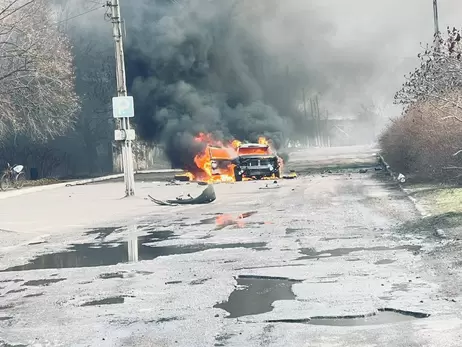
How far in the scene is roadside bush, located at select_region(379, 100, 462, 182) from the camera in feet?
66.1

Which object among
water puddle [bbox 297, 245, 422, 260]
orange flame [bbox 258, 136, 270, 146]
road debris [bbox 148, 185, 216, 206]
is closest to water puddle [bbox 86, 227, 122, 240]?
water puddle [bbox 297, 245, 422, 260]

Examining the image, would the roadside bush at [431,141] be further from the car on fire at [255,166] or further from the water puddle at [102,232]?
the water puddle at [102,232]

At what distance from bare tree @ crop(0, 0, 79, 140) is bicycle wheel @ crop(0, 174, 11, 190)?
244 centimetres

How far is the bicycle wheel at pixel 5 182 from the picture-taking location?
35431mm

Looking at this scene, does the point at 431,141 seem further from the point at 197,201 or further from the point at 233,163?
the point at 233,163

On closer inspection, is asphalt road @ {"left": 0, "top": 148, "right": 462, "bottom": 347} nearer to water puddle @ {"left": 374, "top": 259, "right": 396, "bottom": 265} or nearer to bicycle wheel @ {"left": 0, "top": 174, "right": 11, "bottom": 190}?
water puddle @ {"left": 374, "top": 259, "right": 396, "bottom": 265}

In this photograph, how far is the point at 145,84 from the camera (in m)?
44.6

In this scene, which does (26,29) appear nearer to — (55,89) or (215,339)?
(55,89)

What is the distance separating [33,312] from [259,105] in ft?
135

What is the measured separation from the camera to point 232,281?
920 cm

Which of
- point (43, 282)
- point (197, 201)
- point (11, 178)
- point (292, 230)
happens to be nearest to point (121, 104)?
point (197, 201)

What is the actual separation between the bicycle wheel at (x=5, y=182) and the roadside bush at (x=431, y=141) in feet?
60.0

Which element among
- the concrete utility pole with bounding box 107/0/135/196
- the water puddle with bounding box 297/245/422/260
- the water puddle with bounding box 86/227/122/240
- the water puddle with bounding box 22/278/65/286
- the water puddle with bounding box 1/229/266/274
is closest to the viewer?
the water puddle with bounding box 22/278/65/286

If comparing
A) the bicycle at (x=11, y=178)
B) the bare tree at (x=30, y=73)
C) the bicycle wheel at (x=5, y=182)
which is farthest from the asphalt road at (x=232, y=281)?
the bicycle at (x=11, y=178)
